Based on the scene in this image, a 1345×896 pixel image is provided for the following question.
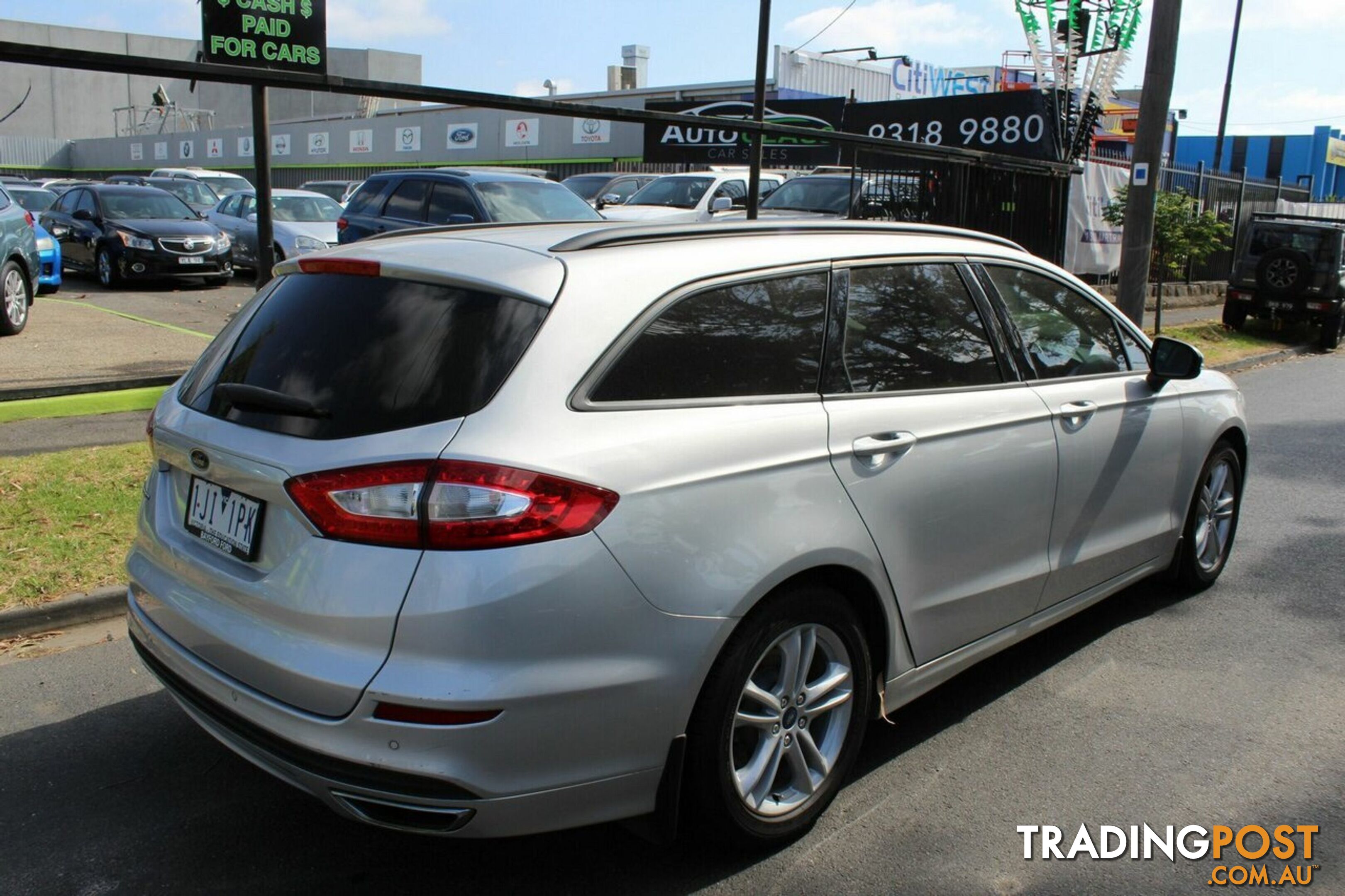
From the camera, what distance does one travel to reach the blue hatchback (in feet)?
43.0

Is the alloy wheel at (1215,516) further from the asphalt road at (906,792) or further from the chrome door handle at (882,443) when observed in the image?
the chrome door handle at (882,443)

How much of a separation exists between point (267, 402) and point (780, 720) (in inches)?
64.7

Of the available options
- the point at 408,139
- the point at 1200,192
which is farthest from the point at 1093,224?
the point at 408,139

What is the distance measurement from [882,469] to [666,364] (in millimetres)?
799

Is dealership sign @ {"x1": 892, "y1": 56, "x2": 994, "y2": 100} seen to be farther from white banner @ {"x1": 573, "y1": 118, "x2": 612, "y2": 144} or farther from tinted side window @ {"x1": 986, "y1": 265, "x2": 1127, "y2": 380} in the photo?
tinted side window @ {"x1": 986, "y1": 265, "x2": 1127, "y2": 380}

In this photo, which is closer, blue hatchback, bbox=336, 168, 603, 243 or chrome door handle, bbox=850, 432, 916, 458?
chrome door handle, bbox=850, 432, 916, 458

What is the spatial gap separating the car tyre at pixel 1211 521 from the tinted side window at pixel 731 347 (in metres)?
2.75

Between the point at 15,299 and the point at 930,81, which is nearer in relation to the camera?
the point at 15,299

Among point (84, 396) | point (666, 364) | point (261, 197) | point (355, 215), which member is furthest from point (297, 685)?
point (355, 215)

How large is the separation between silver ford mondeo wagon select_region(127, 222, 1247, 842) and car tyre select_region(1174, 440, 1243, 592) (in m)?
1.76

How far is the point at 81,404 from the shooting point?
25.9ft

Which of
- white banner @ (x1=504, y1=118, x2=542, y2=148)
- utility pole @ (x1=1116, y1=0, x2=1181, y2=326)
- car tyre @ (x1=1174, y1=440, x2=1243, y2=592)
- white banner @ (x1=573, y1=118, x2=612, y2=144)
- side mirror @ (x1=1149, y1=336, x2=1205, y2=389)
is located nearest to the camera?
side mirror @ (x1=1149, y1=336, x2=1205, y2=389)

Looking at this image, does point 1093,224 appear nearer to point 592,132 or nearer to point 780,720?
point 780,720

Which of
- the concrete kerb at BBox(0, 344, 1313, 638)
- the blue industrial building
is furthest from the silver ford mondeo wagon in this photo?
the blue industrial building
